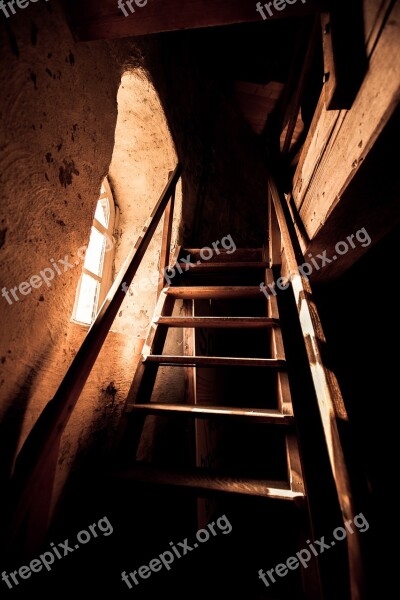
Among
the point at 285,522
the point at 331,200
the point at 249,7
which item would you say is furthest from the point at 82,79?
the point at 285,522

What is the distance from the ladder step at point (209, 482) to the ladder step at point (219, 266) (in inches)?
71.2

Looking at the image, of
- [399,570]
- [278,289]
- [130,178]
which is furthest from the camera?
[130,178]

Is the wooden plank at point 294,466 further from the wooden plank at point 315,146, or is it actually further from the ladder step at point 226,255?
the ladder step at point 226,255

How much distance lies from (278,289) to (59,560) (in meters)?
2.33

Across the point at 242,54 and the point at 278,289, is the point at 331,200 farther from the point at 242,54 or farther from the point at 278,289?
the point at 242,54

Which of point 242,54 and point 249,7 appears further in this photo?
point 242,54

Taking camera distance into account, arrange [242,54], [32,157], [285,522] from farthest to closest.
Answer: [242,54], [285,522], [32,157]

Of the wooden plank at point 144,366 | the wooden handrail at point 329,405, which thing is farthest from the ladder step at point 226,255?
the wooden handrail at point 329,405

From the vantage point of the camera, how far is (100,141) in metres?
1.94

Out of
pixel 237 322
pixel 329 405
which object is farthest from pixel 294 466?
pixel 237 322

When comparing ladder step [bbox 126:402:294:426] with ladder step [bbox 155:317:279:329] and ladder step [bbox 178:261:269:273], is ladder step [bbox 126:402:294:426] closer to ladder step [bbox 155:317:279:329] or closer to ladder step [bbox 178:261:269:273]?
ladder step [bbox 155:317:279:329]

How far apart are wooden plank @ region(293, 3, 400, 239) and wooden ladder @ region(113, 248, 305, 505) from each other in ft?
2.83

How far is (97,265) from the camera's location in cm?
306

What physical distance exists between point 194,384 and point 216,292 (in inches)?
32.9
